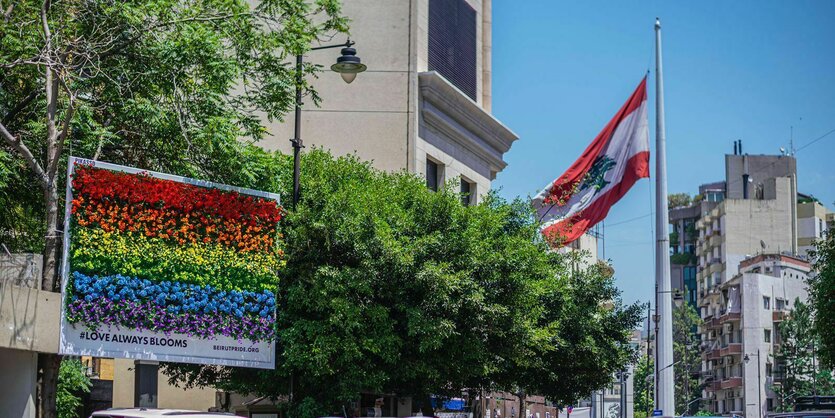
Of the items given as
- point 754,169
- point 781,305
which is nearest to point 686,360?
point 781,305

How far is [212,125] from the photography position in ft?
81.7

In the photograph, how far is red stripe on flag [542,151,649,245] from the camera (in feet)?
135

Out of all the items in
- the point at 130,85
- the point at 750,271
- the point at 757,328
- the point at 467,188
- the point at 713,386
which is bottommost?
the point at 713,386

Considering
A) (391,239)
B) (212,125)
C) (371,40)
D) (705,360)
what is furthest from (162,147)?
(705,360)

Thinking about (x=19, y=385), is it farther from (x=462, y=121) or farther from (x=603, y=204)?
(x=462, y=121)

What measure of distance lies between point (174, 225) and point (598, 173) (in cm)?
2126

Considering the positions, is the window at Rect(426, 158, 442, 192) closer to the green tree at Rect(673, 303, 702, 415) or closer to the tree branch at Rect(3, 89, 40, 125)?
the tree branch at Rect(3, 89, 40, 125)

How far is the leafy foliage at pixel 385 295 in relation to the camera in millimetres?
27250

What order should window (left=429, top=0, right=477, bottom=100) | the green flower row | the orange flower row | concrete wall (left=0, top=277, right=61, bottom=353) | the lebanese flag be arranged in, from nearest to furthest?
concrete wall (left=0, top=277, right=61, bottom=353)
the green flower row
the orange flower row
the lebanese flag
window (left=429, top=0, right=477, bottom=100)

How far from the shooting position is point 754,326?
4870 inches

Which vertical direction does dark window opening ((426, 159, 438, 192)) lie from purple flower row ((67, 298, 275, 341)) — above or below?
above

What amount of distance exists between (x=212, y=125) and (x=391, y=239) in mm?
5300

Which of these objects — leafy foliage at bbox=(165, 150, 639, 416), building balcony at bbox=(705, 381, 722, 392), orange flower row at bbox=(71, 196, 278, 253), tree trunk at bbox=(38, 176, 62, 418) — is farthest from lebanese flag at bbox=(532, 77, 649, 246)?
building balcony at bbox=(705, 381, 722, 392)

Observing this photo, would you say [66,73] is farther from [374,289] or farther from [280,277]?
[374,289]
